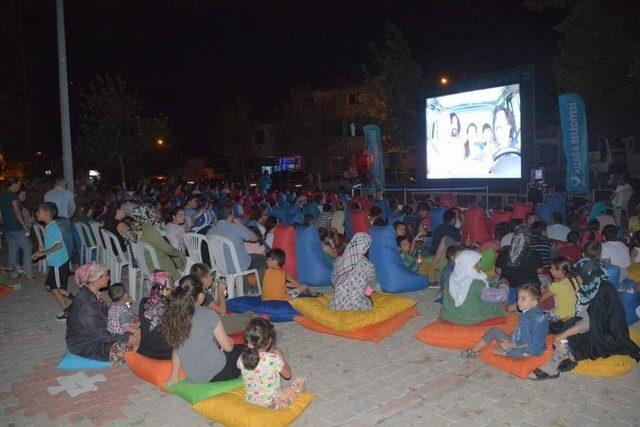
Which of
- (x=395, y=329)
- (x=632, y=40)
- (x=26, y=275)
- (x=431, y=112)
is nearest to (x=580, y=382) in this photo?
(x=395, y=329)

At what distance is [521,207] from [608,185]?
11524mm

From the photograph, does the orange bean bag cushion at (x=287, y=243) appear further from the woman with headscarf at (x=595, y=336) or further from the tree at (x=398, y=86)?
the tree at (x=398, y=86)

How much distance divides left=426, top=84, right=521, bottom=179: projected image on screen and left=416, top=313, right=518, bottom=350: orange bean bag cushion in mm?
12914

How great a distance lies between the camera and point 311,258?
8977mm

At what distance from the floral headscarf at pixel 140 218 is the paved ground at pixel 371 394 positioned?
2749mm

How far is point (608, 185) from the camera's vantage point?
66.9 ft

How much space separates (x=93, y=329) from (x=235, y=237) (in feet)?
9.25

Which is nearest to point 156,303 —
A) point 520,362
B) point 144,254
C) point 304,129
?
point 144,254

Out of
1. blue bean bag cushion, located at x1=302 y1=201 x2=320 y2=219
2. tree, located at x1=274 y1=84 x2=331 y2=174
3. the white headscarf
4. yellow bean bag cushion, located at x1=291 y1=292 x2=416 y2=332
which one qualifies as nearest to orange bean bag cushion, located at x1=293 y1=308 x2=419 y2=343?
yellow bean bag cushion, located at x1=291 y1=292 x2=416 y2=332

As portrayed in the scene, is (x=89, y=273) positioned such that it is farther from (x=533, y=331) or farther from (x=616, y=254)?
(x=616, y=254)

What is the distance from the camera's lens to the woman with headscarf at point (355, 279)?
6.65 m

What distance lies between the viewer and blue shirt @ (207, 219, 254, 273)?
8043mm

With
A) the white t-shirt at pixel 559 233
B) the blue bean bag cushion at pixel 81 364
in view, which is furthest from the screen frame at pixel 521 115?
the blue bean bag cushion at pixel 81 364

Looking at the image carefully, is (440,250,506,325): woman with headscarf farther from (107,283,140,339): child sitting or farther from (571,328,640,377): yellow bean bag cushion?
(107,283,140,339): child sitting
